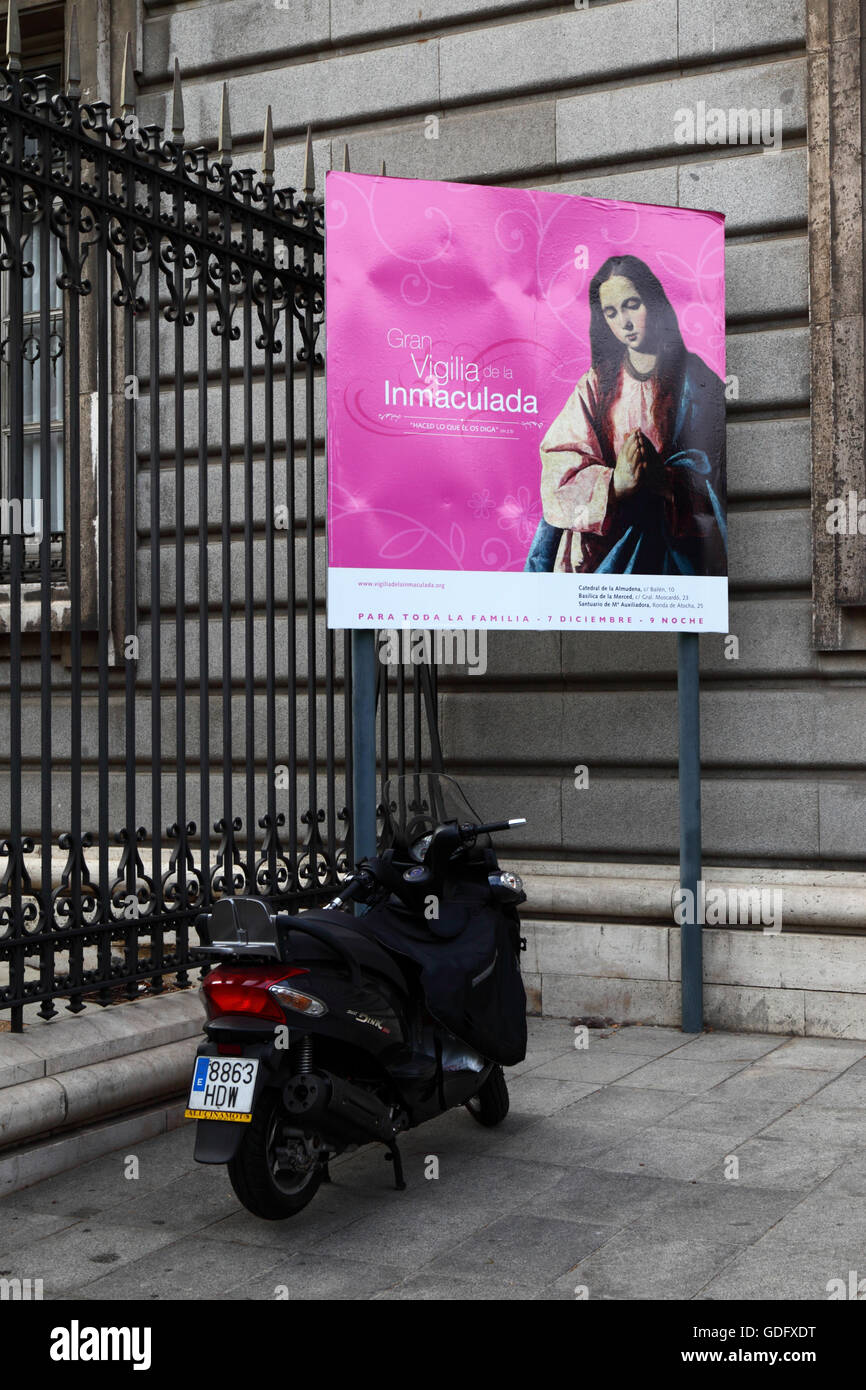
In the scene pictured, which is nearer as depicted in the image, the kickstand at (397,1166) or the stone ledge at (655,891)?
the kickstand at (397,1166)

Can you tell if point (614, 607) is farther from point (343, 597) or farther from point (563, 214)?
point (563, 214)

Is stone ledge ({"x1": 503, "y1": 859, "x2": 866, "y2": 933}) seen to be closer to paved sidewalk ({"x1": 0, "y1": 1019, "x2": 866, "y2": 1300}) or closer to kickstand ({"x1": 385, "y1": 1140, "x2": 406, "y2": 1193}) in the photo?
paved sidewalk ({"x1": 0, "y1": 1019, "x2": 866, "y2": 1300})

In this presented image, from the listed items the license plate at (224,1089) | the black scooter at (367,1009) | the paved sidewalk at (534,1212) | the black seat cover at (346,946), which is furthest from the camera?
the black seat cover at (346,946)

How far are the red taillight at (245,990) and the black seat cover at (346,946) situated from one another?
0.10 meters

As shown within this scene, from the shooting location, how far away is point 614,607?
22.6 ft

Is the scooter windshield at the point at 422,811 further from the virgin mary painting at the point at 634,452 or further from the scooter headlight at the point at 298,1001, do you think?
the virgin mary painting at the point at 634,452

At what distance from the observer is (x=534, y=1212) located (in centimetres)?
473

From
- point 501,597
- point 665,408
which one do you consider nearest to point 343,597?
point 501,597

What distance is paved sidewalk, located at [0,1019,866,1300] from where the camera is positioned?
4148 mm

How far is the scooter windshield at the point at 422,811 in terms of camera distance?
5520 mm

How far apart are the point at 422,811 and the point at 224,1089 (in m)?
1.46

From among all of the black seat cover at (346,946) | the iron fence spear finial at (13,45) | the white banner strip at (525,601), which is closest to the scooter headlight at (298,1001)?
the black seat cover at (346,946)

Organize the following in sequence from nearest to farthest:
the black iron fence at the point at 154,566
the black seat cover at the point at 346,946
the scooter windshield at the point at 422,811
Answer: the black seat cover at the point at 346,946
the scooter windshield at the point at 422,811
the black iron fence at the point at 154,566

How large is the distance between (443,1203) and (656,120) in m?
5.70
